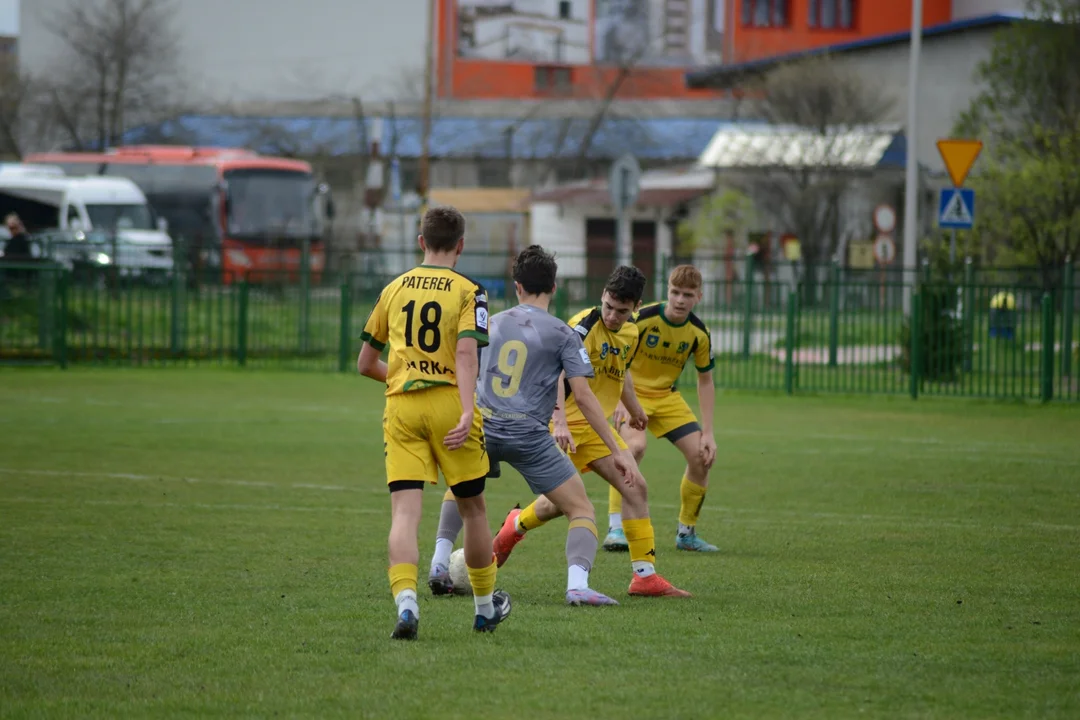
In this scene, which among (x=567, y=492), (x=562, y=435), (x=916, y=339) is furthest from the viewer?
(x=916, y=339)

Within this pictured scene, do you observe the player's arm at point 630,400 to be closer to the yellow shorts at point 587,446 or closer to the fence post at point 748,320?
the yellow shorts at point 587,446

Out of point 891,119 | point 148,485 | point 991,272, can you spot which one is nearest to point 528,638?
point 148,485

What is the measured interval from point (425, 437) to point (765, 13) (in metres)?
64.6

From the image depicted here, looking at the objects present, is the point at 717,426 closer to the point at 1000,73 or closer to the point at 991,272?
the point at 991,272

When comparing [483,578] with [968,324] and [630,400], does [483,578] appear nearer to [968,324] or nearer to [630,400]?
[630,400]

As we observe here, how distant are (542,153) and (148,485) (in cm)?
4491

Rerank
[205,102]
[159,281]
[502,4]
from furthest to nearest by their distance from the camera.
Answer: [502,4]
[205,102]
[159,281]

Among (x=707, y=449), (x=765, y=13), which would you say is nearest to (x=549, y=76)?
(x=765, y=13)

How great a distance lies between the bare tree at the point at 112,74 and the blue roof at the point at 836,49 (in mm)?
19998

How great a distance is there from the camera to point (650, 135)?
185 ft

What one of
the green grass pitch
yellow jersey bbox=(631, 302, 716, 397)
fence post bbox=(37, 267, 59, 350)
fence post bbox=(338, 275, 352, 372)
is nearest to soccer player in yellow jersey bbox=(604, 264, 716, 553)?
yellow jersey bbox=(631, 302, 716, 397)

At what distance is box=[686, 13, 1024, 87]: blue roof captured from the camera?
1784 inches

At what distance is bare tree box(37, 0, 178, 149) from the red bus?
430 inches

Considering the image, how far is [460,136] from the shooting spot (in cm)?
5744
